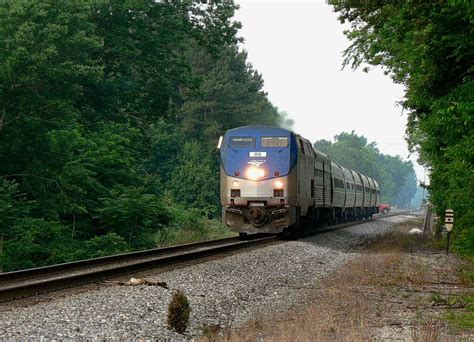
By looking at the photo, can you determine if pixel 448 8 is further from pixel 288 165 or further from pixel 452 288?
pixel 288 165

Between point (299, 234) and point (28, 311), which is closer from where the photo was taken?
point (28, 311)

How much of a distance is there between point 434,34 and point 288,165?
10434mm

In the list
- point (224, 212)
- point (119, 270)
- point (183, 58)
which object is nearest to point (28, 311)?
point (119, 270)

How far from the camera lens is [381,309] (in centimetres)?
1055

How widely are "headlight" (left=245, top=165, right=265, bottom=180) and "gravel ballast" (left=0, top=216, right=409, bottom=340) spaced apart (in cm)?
604

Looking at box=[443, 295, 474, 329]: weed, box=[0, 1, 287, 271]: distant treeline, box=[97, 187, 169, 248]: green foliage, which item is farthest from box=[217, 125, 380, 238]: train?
box=[443, 295, 474, 329]: weed

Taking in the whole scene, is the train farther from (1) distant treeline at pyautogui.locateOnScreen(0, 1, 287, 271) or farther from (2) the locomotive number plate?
(1) distant treeline at pyautogui.locateOnScreen(0, 1, 287, 271)

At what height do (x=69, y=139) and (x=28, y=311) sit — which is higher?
(x=69, y=139)

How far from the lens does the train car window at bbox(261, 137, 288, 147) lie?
2414cm

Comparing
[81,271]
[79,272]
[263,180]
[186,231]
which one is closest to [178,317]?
[79,272]

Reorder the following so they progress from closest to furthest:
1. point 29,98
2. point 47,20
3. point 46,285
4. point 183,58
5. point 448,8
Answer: point 46,285, point 448,8, point 29,98, point 47,20, point 183,58

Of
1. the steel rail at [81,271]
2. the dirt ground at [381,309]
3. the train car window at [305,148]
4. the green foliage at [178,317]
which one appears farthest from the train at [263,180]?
the green foliage at [178,317]

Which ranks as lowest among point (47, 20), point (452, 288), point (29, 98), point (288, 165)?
point (452, 288)

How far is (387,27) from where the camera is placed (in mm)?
15734
